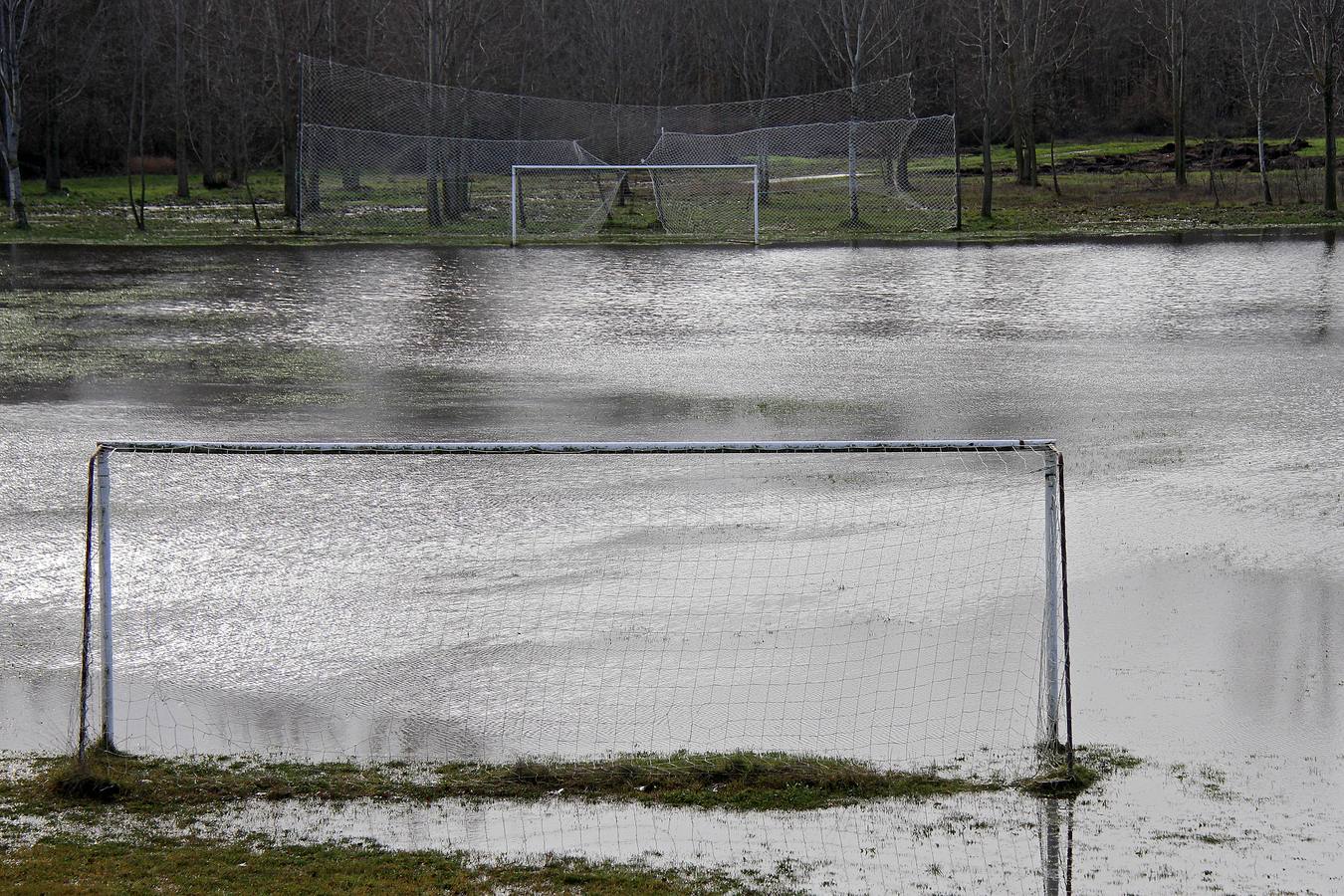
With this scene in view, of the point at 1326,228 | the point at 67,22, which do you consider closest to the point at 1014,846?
the point at 1326,228

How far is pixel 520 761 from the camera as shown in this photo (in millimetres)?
6543

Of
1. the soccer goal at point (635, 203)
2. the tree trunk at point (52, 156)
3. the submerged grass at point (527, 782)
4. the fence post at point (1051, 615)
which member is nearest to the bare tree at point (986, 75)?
the soccer goal at point (635, 203)

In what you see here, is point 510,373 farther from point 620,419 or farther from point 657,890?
point 657,890

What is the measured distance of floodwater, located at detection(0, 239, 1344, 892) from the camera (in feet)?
19.7

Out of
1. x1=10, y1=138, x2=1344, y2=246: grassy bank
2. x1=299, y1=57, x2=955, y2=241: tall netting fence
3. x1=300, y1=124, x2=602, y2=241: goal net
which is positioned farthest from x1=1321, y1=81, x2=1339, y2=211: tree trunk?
x1=300, y1=124, x2=602, y2=241: goal net

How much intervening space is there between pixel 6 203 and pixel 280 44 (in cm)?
1114

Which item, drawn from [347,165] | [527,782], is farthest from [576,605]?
A: [347,165]

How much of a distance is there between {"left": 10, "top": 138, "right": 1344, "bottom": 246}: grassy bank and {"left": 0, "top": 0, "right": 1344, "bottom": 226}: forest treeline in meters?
1.46

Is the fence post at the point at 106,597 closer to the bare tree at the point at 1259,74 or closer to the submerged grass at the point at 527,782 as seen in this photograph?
the submerged grass at the point at 527,782

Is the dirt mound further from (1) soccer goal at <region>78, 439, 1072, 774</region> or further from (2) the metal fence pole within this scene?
(2) the metal fence pole

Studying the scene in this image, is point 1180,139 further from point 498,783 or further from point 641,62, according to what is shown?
point 498,783

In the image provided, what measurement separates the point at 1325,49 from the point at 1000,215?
842 cm

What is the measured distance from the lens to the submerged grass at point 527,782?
20.3 feet

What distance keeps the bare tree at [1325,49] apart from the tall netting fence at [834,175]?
28.7 ft
